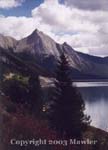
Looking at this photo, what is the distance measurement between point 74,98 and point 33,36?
0.52m

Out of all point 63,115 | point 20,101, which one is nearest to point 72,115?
point 63,115

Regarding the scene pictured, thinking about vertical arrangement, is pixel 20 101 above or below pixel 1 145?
above

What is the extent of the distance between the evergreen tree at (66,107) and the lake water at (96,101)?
0.13 feet

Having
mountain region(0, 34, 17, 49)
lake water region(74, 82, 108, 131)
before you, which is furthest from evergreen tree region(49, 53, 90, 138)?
mountain region(0, 34, 17, 49)

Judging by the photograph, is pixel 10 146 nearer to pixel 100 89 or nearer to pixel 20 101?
pixel 20 101

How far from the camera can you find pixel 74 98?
438cm

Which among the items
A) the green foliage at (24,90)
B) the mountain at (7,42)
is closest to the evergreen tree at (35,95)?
the green foliage at (24,90)

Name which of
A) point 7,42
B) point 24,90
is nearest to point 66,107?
point 24,90

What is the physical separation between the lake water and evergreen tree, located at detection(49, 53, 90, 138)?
0.13ft

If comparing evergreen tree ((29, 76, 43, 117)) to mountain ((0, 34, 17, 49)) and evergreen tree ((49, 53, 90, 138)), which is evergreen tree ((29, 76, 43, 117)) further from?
mountain ((0, 34, 17, 49))

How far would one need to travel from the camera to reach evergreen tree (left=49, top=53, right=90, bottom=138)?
437cm

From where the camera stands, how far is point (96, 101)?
4.34m

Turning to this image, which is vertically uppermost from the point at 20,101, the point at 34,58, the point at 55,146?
the point at 34,58

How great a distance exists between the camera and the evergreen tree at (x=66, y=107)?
4.37m
